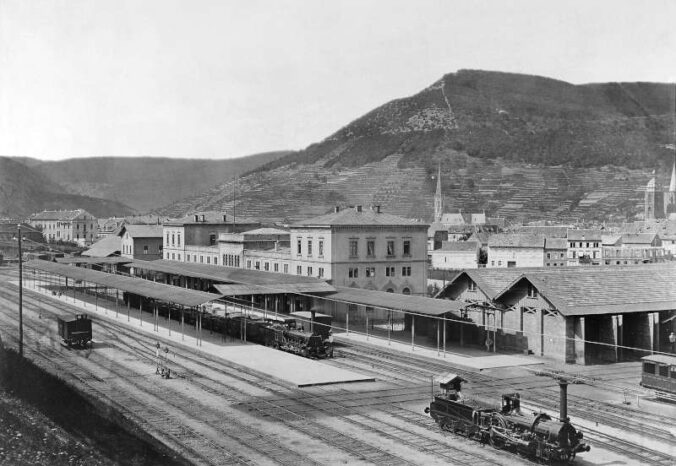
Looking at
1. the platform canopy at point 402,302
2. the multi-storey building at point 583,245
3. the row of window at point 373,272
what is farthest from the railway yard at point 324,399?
the multi-storey building at point 583,245

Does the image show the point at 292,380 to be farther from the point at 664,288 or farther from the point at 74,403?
the point at 664,288

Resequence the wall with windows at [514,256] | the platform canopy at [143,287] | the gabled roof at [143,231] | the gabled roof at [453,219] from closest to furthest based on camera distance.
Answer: the platform canopy at [143,287], the gabled roof at [143,231], the wall with windows at [514,256], the gabled roof at [453,219]

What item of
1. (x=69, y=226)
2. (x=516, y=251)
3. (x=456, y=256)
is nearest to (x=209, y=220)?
(x=456, y=256)

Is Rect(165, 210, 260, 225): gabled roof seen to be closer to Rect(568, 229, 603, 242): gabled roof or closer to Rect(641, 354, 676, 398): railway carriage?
Rect(568, 229, 603, 242): gabled roof

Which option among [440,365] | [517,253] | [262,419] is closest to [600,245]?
[517,253]

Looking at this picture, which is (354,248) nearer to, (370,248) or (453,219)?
(370,248)

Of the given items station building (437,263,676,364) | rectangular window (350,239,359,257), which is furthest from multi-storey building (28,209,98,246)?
station building (437,263,676,364)

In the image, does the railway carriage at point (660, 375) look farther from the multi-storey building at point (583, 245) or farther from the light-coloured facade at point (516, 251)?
the multi-storey building at point (583, 245)
